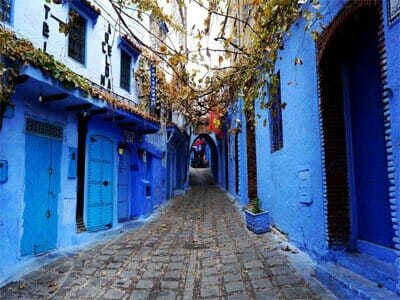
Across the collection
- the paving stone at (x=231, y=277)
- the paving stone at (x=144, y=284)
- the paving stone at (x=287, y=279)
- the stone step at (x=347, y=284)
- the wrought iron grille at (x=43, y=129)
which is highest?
the wrought iron grille at (x=43, y=129)

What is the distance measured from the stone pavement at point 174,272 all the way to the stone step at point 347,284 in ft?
0.63

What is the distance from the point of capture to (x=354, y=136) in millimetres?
4324

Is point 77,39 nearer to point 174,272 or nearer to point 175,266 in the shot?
point 175,266

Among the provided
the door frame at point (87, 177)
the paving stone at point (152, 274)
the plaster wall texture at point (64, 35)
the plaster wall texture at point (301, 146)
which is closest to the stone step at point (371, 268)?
the plaster wall texture at point (301, 146)

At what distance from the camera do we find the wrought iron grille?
228 inches

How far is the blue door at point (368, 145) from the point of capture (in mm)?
3730

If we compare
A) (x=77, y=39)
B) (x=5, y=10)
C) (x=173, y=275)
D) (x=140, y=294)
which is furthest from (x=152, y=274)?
(x=77, y=39)

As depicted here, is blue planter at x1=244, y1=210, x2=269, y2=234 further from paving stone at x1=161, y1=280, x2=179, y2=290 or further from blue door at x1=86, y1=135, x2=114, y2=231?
blue door at x1=86, y1=135, x2=114, y2=231

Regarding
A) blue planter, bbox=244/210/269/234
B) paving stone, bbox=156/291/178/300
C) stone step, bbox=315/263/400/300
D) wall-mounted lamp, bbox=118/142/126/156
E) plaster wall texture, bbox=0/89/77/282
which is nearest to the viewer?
stone step, bbox=315/263/400/300

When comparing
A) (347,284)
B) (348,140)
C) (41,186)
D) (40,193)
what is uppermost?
(348,140)

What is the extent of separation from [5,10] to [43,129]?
2087mm

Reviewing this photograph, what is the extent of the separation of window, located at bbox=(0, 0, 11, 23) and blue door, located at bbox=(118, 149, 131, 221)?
4.83 meters

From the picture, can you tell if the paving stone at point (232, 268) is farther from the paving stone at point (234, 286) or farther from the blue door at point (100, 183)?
the blue door at point (100, 183)

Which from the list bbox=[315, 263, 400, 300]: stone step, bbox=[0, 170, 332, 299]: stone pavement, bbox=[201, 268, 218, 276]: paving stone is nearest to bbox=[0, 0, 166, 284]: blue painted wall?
bbox=[0, 170, 332, 299]: stone pavement
